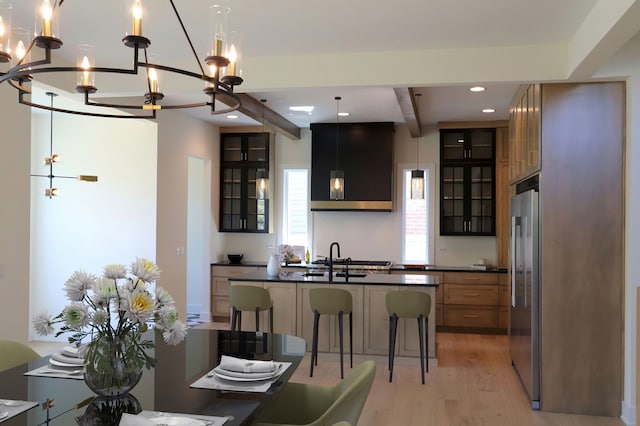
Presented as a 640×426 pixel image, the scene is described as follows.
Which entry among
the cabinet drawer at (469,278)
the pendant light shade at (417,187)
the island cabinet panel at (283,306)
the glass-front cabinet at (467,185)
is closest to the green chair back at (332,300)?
the island cabinet panel at (283,306)

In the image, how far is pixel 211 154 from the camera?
7.85m

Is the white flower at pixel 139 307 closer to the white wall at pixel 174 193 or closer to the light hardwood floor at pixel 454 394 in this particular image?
the light hardwood floor at pixel 454 394

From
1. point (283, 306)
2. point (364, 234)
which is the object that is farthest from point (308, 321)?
point (364, 234)

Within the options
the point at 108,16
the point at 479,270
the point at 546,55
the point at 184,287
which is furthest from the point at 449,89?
the point at 184,287

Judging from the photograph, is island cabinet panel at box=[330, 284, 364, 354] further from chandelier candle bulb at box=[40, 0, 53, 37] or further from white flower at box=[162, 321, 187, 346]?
chandelier candle bulb at box=[40, 0, 53, 37]

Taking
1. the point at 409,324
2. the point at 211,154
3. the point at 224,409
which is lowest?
the point at 409,324

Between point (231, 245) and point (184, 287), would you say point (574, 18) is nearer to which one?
point (184, 287)

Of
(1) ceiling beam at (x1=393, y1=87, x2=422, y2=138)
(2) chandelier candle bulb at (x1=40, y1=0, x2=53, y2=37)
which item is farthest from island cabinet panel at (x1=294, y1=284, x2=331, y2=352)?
(2) chandelier candle bulb at (x1=40, y1=0, x2=53, y2=37)

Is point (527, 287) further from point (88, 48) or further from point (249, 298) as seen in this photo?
point (88, 48)

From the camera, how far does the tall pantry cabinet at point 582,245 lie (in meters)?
4.13

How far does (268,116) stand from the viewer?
6586 mm

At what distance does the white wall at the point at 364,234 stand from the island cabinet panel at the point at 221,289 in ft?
0.93

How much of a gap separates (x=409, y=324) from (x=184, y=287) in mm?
2916

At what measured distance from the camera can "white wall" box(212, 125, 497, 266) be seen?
770cm
